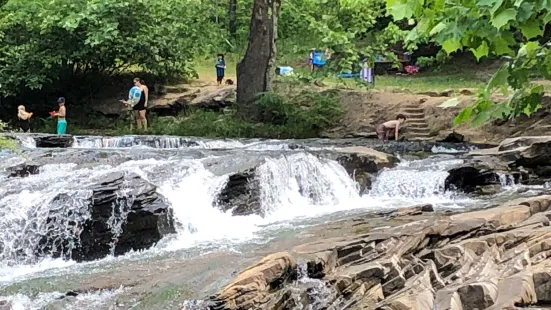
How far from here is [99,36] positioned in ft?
61.8

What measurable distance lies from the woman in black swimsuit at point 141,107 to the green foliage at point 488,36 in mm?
14845

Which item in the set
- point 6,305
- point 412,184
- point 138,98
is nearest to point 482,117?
point 6,305

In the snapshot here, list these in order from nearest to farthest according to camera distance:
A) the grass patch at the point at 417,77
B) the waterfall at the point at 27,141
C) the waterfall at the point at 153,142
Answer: the waterfall at the point at 27,141, the waterfall at the point at 153,142, the grass patch at the point at 417,77

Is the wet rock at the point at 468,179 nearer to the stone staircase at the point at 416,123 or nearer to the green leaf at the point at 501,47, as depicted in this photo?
the stone staircase at the point at 416,123

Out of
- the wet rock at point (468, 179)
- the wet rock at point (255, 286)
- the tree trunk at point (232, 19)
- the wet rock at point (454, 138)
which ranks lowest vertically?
the wet rock at point (255, 286)

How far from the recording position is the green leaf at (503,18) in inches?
93.7

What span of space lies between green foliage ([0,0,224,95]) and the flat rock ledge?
14387 mm

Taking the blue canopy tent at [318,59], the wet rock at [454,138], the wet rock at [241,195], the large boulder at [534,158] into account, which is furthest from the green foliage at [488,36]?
the blue canopy tent at [318,59]

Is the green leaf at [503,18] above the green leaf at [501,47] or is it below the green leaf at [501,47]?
above

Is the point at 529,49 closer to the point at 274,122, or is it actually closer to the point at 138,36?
the point at 274,122

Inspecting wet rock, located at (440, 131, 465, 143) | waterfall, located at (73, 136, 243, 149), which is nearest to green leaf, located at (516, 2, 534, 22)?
waterfall, located at (73, 136, 243, 149)

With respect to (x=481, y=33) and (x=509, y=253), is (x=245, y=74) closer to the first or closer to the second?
(x=509, y=253)

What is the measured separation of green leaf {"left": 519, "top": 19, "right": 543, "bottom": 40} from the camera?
2551 mm

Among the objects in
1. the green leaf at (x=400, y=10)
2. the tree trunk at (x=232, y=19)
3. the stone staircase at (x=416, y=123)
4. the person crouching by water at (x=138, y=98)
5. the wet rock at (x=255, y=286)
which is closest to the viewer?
the green leaf at (x=400, y=10)
